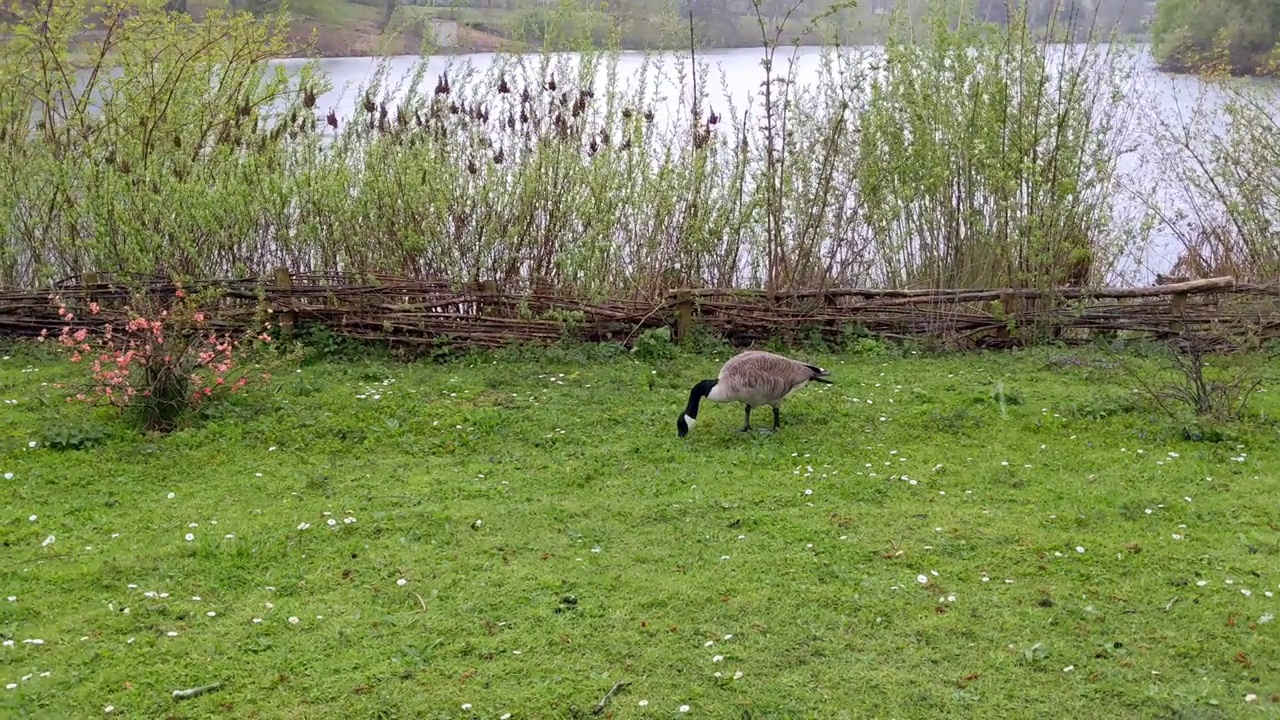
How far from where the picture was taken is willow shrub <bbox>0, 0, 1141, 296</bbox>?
10.3 meters

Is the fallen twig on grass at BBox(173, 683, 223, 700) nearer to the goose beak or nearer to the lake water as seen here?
the goose beak

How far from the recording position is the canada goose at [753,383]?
718 centimetres

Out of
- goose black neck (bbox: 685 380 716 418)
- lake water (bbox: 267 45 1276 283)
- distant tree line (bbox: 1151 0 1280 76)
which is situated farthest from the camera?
distant tree line (bbox: 1151 0 1280 76)

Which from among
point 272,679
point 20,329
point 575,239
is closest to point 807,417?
point 575,239

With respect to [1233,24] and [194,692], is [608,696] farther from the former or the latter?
[1233,24]

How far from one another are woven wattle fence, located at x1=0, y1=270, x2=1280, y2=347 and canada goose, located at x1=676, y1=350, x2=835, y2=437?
2.53 meters

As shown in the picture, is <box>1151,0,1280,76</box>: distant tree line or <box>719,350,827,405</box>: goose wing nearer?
<box>719,350,827,405</box>: goose wing

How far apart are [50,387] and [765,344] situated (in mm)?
6139

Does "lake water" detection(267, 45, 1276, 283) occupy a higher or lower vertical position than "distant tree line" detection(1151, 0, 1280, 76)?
lower

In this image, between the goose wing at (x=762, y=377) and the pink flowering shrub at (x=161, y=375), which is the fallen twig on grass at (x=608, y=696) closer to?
the goose wing at (x=762, y=377)

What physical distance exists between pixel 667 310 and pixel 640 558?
15.3 feet

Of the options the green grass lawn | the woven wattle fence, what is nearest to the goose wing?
the green grass lawn

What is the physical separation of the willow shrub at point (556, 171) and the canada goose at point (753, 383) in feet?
10.9

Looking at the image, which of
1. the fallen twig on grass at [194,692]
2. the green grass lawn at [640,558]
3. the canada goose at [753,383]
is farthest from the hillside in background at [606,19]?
the fallen twig on grass at [194,692]
